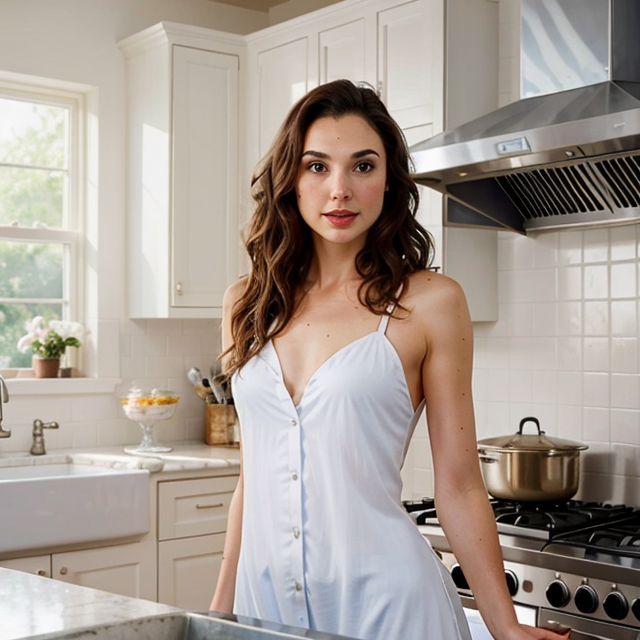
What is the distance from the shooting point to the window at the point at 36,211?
4.16 metres

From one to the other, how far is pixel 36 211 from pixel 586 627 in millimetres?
2855

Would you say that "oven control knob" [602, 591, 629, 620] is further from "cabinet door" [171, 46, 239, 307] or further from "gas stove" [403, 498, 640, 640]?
"cabinet door" [171, 46, 239, 307]

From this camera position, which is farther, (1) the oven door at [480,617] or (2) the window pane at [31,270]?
(2) the window pane at [31,270]

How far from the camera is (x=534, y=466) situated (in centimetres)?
296

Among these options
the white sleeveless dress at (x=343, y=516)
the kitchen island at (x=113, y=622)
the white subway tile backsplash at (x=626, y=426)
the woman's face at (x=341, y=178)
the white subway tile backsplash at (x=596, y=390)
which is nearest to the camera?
the kitchen island at (x=113, y=622)

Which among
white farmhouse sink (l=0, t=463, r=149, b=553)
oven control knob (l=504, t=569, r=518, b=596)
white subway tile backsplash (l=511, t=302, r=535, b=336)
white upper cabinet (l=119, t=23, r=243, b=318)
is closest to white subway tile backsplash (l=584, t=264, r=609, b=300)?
white subway tile backsplash (l=511, t=302, r=535, b=336)

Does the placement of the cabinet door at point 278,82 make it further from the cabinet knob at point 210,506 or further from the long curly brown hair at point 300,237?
the long curly brown hair at point 300,237

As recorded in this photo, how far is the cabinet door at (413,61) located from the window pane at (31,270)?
1.64 meters

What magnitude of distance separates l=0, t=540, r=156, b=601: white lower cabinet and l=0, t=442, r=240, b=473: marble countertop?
290 millimetres

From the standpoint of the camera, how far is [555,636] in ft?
4.74

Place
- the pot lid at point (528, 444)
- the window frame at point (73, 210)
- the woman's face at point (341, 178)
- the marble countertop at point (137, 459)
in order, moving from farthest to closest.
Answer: the window frame at point (73, 210), the marble countertop at point (137, 459), the pot lid at point (528, 444), the woman's face at point (341, 178)

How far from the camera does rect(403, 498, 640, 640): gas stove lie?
2420 millimetres

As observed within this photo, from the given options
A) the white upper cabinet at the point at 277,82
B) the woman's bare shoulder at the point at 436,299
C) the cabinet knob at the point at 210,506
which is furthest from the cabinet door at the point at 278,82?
the woman's bare shoulder at the point at 436,299

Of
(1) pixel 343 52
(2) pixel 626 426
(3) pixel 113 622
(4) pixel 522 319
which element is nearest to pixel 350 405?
(3) pixel 113 622
